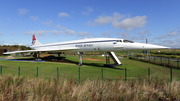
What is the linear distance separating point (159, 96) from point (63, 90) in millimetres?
5361

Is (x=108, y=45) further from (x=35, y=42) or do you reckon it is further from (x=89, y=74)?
(x=35, y=42)

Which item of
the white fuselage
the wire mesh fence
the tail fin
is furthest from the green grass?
the tail fin

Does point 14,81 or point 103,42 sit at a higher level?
point 103,42

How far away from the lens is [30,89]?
20.3 ft

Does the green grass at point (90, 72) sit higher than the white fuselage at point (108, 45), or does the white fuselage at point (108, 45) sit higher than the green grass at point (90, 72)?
the white fuselage at point (108, 45)

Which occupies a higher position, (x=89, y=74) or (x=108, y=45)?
(x=108, y=45)

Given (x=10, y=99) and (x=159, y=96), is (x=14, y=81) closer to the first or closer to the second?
(x=10, y=99)

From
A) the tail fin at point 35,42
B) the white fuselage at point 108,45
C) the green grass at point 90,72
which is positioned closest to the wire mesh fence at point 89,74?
the green grass at point 90,72

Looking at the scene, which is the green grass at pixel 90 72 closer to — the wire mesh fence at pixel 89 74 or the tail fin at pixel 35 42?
the wire mesh fence at pixel 89 74

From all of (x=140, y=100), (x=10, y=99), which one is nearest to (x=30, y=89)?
(x=10, y=99)

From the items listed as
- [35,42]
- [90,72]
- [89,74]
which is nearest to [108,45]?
[90,72]

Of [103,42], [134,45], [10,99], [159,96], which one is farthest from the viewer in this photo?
[103,42]

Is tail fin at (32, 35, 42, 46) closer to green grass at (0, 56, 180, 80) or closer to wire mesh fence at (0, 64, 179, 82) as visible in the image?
green grass at (0, 56, 180, 80)

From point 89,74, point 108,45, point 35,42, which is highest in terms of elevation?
point 35,42
